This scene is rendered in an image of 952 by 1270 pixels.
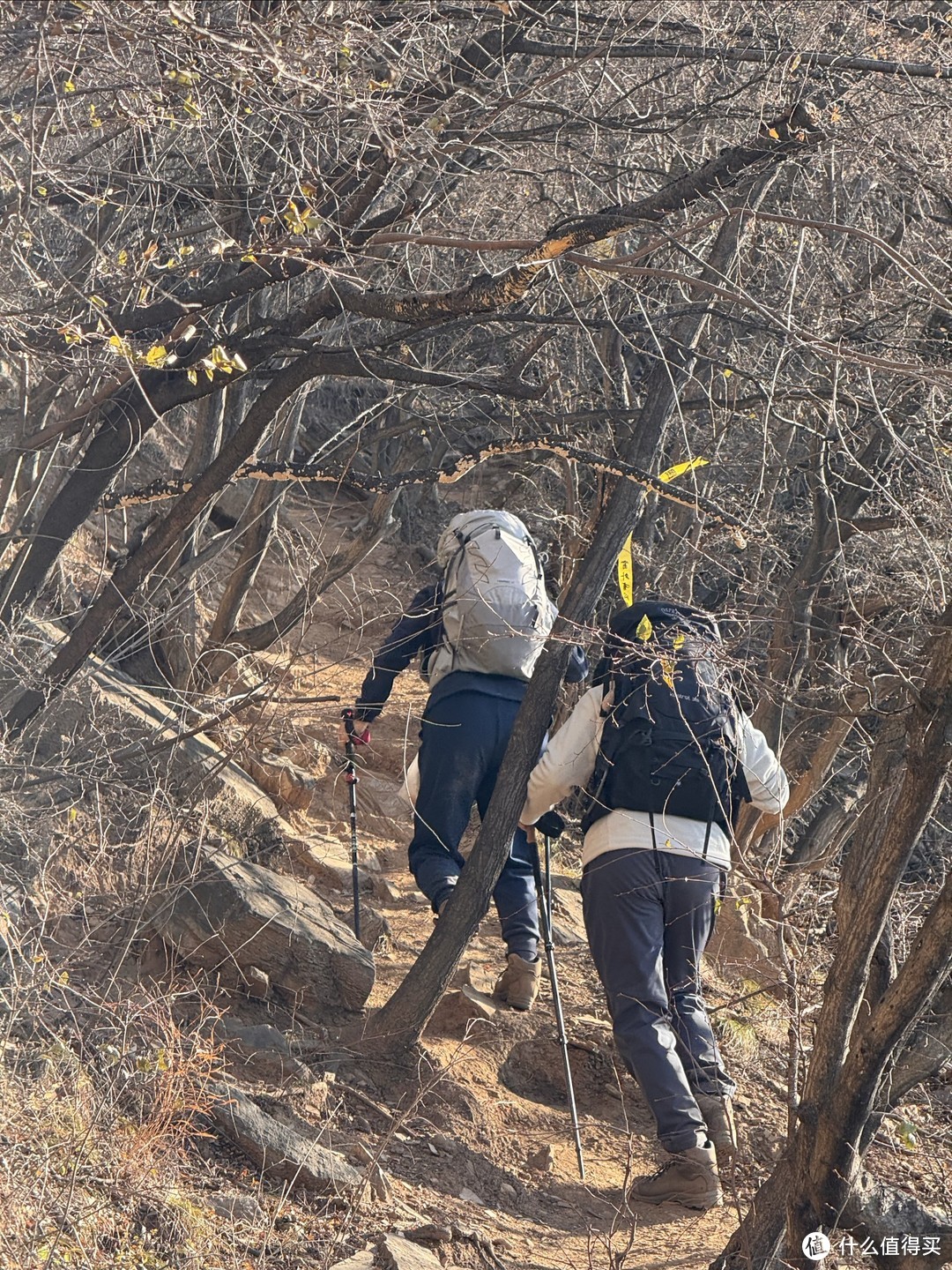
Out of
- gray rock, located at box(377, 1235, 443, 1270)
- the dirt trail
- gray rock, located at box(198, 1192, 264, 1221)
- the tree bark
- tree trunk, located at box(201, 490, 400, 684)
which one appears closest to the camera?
gray rock, located at box(377, 1235, 443, 1270)

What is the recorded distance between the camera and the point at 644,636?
187 inches

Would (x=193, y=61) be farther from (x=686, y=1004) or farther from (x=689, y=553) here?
(x=689, y=553)

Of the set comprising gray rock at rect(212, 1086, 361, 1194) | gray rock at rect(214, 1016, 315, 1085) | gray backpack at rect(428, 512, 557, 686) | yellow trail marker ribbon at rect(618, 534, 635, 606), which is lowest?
gray rock at rect(214, 1016, 315, 1085)

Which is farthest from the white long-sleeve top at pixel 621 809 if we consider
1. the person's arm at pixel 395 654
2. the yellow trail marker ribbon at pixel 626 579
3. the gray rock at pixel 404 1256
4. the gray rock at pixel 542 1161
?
the gray rock at pixel 404 1256

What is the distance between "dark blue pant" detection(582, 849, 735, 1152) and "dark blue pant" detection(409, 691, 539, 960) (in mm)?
756

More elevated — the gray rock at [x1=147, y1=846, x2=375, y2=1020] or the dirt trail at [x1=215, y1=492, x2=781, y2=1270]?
the gray rock at [x1=147, y1=846, x2=375, y2=1020]

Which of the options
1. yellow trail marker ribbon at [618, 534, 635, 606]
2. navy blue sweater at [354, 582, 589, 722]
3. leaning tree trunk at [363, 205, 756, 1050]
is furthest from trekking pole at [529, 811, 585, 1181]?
yellow trail marker ribbon at [618, 534, 635, 606]

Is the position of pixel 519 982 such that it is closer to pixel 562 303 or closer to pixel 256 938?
pixel 256 938

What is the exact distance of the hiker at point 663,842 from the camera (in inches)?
194

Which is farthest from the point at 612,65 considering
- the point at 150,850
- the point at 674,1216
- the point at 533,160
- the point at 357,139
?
the point at 674,1216

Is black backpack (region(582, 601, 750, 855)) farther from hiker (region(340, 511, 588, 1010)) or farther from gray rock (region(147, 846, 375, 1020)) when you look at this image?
gray rock (region(147, 846, 375, 1020))

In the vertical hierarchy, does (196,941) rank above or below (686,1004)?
below

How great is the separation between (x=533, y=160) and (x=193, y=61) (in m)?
2.88

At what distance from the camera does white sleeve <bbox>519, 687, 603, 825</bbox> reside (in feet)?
17.9
